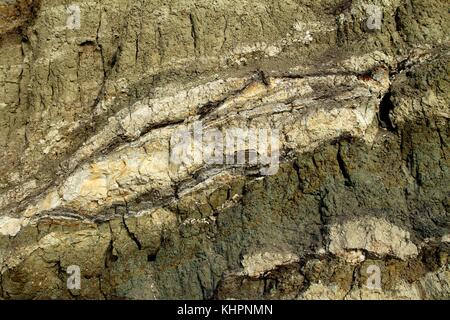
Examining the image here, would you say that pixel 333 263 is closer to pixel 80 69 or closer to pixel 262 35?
pixel 262 35

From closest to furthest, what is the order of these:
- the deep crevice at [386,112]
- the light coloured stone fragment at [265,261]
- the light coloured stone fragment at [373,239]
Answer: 1. the light coloured stone fragment at [373,239]
2. the light coloured stone fragment at [265,261]
3. the deep crevice at [386,112]

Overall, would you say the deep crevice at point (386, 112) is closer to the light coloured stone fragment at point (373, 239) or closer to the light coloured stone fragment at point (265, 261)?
the light coloured stone fragment at point (373, 239)

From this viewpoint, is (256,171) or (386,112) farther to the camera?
(386,112)

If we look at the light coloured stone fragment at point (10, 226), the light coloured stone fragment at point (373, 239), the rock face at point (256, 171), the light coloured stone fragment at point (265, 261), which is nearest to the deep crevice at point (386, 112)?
the rock face at point (256, 171)

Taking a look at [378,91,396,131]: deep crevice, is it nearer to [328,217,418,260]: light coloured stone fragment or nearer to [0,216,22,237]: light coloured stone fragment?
[328,217,418,260]: light coloured stone fragment

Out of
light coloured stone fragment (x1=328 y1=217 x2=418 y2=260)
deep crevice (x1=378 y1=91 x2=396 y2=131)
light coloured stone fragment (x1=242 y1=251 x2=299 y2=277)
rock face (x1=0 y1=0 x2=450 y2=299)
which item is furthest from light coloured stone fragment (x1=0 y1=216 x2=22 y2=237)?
deep crevice (x1=378 y1=91 x2=396 y2=131)

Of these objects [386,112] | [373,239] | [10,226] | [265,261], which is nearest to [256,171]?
[265,261]

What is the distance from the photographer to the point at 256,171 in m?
6.65

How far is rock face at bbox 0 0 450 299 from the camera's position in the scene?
6.36 meters

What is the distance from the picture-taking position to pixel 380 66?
6.98 meters

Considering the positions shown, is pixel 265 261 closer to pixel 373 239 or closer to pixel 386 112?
pixel 373 239

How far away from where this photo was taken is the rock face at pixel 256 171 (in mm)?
6355

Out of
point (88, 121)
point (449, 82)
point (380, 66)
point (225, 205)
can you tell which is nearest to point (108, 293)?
point (225, 205)

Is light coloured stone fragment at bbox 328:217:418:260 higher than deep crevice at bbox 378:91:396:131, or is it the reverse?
deep crevice at bbox 378:91:396:131
